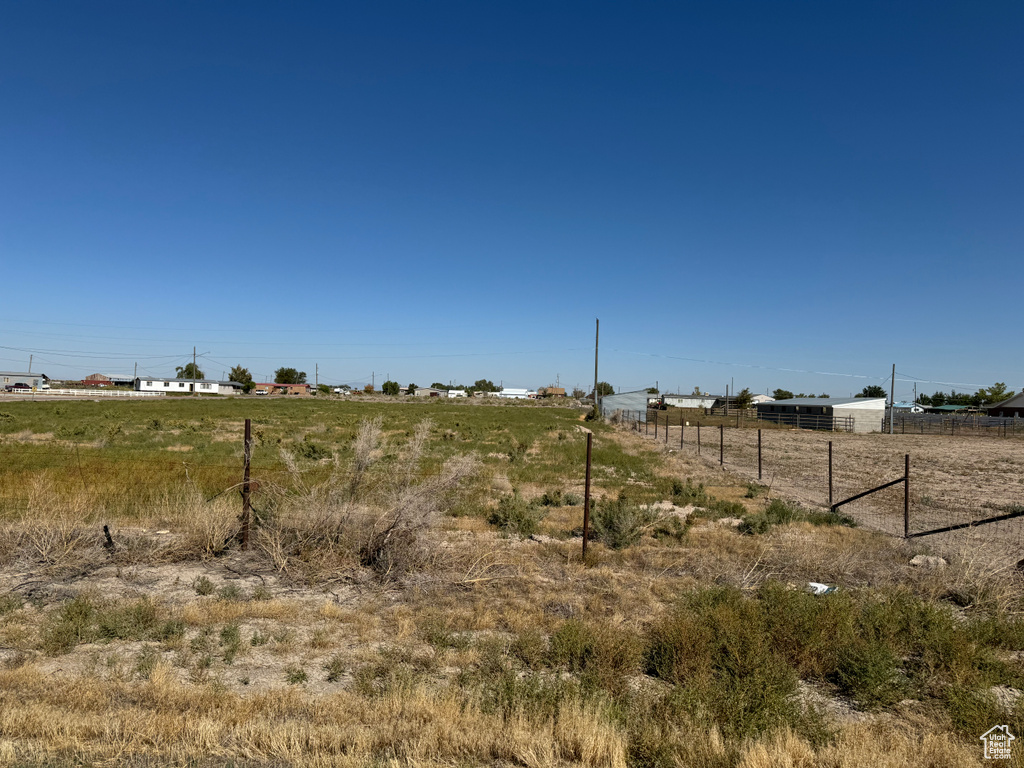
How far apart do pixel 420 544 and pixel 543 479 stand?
37.2ft

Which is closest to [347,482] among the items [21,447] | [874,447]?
[21,447]

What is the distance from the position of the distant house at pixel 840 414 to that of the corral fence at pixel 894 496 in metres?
31.7

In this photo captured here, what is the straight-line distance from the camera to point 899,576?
919 centimetres

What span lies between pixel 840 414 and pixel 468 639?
228 ft

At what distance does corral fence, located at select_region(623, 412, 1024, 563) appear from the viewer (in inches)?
466

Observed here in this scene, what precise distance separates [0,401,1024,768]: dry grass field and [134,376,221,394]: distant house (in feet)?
474

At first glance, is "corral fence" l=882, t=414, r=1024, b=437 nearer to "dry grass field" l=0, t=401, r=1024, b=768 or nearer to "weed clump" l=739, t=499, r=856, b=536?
"weed clump" l=739, t=499, r=856, b=536

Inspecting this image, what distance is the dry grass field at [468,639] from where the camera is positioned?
14.3 feet

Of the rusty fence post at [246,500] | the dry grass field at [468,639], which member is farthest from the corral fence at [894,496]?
the rusty fence post at [246,500]

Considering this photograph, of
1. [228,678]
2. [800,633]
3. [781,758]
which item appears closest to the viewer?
[781,758]

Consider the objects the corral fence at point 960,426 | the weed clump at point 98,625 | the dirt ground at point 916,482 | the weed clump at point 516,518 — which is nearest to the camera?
the weed clump at point 98,625

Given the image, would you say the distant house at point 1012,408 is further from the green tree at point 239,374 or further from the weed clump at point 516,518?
the green tree at point 239,374

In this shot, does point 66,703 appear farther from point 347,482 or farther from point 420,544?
point 347,482

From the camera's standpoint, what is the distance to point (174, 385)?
146m
